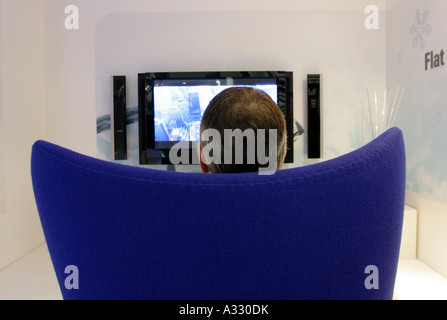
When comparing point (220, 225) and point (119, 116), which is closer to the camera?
point (220, 225)

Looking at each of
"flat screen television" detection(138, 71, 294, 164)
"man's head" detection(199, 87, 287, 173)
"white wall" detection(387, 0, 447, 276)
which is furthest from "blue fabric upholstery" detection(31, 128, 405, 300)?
"flat screen television" detection(138, 71, 294, 164)

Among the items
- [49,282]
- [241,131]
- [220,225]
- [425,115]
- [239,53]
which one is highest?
[239,53]

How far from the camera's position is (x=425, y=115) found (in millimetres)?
3041

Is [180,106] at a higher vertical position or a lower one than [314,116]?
higher

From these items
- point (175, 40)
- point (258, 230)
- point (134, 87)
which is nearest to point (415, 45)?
point (175, 40)

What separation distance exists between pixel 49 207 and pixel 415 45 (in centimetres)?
347

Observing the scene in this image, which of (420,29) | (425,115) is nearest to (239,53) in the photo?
(420,29)

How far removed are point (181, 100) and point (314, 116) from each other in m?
1.38

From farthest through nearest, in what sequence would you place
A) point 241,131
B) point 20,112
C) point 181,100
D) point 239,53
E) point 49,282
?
point 239,53 → point 181,100 → point 20,112 → point 49,282 → point 241,131

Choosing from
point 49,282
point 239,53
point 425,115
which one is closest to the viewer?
point 49,282

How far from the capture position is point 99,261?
20.0 inches

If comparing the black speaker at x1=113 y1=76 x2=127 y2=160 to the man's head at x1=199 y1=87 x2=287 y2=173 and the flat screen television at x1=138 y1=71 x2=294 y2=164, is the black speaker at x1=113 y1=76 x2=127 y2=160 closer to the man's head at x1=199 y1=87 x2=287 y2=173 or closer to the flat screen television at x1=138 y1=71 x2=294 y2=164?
the flat screen television at x1=138 y1=71 x2=294 y2=164

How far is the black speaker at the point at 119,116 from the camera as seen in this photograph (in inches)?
147

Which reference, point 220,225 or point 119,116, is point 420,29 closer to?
point 119,116
